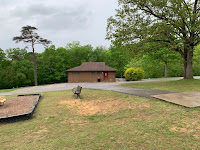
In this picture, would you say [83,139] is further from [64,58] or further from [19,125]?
[64,58]

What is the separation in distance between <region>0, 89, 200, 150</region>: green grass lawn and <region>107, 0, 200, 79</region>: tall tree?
996 cm

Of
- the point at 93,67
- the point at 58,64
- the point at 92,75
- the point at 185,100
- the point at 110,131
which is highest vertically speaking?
the point at 58,64

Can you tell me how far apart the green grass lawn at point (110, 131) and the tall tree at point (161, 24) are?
9.96 m

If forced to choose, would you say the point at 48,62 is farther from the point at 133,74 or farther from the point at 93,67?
the point at 133,74

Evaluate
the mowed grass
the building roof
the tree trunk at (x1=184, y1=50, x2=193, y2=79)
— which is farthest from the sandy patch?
the building roof

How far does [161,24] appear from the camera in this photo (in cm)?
1326

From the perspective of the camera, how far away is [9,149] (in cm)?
334

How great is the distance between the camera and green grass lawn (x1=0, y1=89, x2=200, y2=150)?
132 inches

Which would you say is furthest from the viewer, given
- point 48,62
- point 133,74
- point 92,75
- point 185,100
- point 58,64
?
point 48,62

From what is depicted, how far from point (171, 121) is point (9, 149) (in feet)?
15.8

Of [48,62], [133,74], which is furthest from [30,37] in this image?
[133,74]

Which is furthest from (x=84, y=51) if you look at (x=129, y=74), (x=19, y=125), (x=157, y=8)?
(x=19, y=125)

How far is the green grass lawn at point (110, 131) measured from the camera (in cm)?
334

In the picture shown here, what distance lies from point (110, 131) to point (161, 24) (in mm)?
12667
